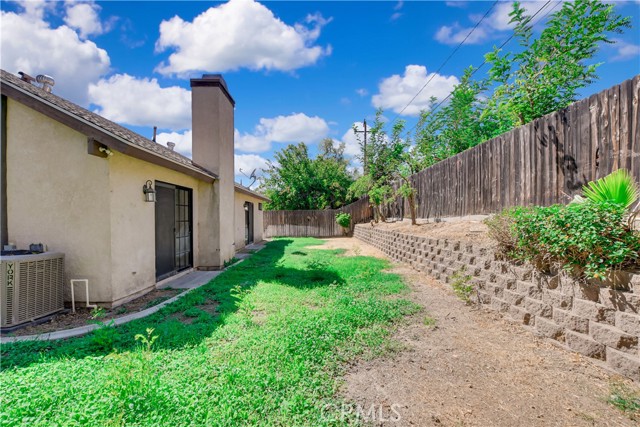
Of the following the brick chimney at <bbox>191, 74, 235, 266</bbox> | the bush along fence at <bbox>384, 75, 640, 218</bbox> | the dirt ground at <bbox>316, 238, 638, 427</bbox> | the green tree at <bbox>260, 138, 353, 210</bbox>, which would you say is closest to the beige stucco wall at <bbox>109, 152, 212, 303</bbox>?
the brick chimney at <bbox>191, 74, 235, 266</bbox>

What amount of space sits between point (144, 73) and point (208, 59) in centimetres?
183

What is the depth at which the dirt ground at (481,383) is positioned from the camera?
194cm

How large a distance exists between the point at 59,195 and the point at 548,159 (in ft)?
23.8

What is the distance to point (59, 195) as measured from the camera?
14.5ft

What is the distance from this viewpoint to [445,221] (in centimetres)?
782

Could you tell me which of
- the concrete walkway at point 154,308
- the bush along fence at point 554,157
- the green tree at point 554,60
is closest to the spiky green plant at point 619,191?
the bush along fence at point 554,157

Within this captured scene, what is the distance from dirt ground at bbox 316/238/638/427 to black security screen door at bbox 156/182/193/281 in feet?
16.7

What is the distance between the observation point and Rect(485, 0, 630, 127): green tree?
5434 millimetres

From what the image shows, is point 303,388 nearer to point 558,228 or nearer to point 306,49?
point 558,228

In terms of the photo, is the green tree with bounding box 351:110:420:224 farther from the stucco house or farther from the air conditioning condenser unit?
the air conditioning condenser unit

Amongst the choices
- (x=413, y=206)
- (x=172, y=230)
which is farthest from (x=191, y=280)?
(x=413, y=206)

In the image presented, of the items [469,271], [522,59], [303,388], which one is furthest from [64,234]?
[522,59]

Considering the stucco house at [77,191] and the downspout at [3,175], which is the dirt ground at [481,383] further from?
the downspout at [3,175]

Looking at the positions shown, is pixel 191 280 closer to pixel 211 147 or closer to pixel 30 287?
pixel 30 287
